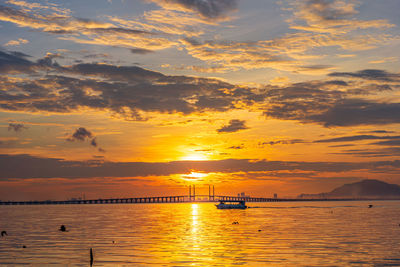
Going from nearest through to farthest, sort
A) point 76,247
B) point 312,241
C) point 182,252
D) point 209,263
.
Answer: point 209,263 → point 182,252 → point 76,247 → point 312,241

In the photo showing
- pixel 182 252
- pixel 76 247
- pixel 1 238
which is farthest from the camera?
pixel 1 238

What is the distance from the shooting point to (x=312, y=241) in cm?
8100

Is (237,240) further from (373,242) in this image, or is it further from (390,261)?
(390,261)

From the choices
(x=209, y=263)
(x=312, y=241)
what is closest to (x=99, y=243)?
(x=209, y=263)

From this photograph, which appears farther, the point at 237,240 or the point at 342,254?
the point at 237,240

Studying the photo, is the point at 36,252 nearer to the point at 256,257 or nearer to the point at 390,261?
the point at 256,257

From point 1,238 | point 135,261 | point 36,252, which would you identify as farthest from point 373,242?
point 1,238

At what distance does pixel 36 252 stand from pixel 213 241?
30.2 metres

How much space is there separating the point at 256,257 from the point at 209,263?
8329mm

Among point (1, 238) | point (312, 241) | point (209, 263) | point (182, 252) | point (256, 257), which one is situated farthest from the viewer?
point (1, 238)

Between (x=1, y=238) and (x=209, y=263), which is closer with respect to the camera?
(x=209, y=263)

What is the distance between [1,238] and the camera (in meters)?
92.4

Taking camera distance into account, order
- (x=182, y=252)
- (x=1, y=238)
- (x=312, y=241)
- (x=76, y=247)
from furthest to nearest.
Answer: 1. (x=1, y=238)
2. (x=312, y=241)
3. (x=76, y=247)
4. (x=182, y=252)

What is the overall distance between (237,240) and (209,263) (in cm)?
2867
